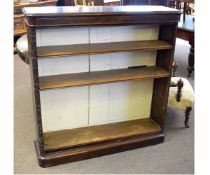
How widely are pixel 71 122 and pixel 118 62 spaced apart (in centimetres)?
70

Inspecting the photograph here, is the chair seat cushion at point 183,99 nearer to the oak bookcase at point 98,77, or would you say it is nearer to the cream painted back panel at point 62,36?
the oak bookcase at point 98,77

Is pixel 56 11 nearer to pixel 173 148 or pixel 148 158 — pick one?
pixel 148 158

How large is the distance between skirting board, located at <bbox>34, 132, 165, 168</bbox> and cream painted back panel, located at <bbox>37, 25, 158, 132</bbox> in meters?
0.27

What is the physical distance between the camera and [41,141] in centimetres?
206

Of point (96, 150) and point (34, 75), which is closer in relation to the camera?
point (34, 75)

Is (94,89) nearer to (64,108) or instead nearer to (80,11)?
(64,108)

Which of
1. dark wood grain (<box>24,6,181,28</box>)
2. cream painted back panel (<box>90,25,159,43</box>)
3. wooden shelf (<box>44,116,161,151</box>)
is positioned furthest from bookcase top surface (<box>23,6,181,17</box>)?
wooden shelf (<box>44,116,161,151</box>)

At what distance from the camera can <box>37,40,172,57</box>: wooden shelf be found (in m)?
1.85

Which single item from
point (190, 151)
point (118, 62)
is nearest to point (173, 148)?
point (190, 151)

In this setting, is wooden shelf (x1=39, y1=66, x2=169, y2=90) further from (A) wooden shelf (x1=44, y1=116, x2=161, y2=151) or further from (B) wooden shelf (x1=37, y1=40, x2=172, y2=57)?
(A) wooden shelf (x1=44, y1=116, x2=161, y2=151)

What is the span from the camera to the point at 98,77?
2.10 metres

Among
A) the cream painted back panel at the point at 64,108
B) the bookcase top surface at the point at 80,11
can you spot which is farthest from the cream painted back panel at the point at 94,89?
the bookcase top surface at the point at 80,11

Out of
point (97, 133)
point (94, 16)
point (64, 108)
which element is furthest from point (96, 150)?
point (94, 16)
